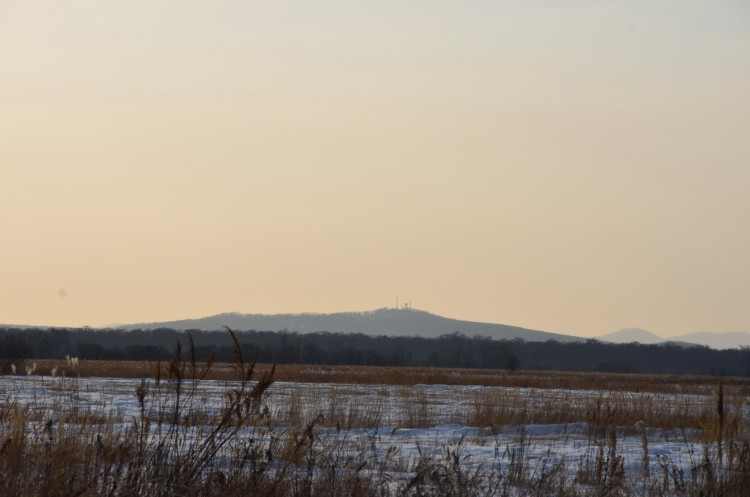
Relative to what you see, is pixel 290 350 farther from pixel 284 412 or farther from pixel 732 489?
pixel 732 489

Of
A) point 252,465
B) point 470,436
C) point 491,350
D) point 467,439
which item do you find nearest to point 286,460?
point 252,465

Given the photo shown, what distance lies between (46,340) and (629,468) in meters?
96.4

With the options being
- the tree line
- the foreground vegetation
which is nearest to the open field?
the foreground vegetation

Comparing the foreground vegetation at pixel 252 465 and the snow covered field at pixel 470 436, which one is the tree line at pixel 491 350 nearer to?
the snow covered field at pixel 470 436

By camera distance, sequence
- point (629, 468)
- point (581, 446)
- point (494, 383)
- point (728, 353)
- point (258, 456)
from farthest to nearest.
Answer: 1. point (728, 353)
2. point (494, 383)
3. point (581, 446)
4. point (629, 468)
5. point (258, 456)

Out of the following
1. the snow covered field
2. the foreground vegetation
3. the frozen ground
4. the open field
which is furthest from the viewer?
the frozen ground

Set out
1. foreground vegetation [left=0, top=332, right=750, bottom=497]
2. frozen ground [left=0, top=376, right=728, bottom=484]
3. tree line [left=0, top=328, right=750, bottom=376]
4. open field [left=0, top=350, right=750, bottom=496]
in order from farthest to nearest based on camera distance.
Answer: tree line [left=0, top=328, right=750, bottom=376]
frozen ground [left=0, top=376, right=728, bottom=484]
open field [left=0, top=350, right=750, bottom=496]
foreground vegetation [left=0, top=332, right=750, bottom=497]

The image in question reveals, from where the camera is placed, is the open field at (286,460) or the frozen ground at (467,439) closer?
the open field at (286,460)

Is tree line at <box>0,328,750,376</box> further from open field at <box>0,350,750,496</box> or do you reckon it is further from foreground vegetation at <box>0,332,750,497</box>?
foreground vegetation at <box>0,332,750,497</box>

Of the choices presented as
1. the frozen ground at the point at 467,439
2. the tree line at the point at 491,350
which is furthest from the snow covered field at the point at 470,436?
the tree line at the point at 491,350

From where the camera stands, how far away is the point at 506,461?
10.4m

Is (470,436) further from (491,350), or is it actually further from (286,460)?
(491,350)

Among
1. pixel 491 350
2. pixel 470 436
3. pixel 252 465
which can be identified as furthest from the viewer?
pixel 491 350

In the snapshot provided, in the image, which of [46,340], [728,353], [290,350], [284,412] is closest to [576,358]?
[728,353]
